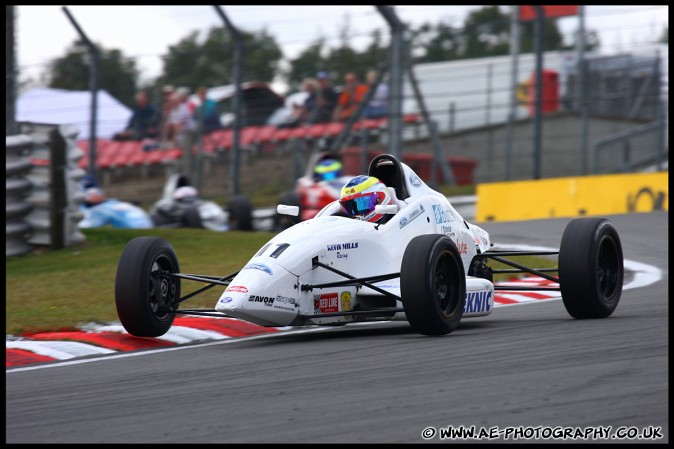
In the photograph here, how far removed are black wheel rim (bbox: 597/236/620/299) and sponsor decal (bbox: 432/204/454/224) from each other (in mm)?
1136

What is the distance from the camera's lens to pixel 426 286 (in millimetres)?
7055

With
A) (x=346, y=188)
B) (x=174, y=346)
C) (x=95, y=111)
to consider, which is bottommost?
(x=174, y=346)

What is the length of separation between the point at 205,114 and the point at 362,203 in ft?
37.8

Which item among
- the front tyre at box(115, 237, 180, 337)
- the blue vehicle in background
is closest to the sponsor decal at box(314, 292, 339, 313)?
the front tyre at box(115, 237, 180, 337)

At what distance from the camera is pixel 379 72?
57.9ft

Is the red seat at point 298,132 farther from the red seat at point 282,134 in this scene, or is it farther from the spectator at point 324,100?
the spectator at point 324,100

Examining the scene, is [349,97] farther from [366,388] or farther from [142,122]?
[366,388]

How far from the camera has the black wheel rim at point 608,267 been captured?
27.5ft

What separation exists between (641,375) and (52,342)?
4.08 meters

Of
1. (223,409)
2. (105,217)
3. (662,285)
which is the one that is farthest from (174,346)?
(105,217)

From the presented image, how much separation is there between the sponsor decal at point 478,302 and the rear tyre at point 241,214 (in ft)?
30.8

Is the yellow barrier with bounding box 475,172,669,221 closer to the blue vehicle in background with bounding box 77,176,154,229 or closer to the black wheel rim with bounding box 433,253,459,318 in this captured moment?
the blue vehicle in background with bounding box 77,176,154,229

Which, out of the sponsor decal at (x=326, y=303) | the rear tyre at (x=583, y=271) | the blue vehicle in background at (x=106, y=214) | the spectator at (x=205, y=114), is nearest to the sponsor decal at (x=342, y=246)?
the sponsor decal at (x=326, y=303)

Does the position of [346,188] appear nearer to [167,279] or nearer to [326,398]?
[167,279]
